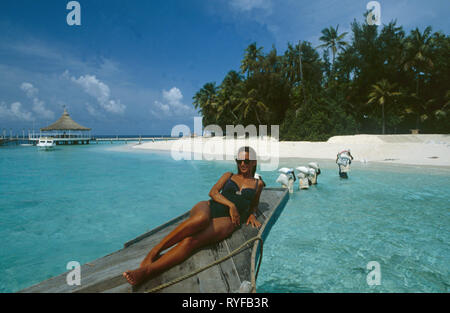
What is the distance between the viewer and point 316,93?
1406 inches

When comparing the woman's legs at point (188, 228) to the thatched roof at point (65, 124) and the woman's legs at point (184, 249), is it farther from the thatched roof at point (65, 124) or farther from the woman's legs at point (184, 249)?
the thatched roof at point (65, 124)

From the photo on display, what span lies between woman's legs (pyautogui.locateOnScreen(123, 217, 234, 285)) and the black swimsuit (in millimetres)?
106

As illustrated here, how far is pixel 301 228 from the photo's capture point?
681cm

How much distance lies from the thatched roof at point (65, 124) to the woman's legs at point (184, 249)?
2539 inches

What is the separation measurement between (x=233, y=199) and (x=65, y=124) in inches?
2637

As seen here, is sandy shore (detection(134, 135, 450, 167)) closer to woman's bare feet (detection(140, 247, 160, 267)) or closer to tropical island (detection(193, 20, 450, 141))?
tropical island (detection(193, 20, 450, 141))

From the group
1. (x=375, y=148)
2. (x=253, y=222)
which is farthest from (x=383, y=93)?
(x=253, y=222)

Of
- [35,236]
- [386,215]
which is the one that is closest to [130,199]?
[35,236]

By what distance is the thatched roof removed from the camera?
5612 centimetres

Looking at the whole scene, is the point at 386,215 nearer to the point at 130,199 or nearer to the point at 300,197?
the point at 300,197

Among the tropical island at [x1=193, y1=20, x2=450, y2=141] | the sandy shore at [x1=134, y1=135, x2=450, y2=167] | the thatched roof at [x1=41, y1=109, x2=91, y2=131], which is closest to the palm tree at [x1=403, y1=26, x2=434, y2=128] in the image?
the tropical island at [x1=193, y1=20, x2=450, y2=141]

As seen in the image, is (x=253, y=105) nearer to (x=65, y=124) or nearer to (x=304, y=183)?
(x=304, y=183)

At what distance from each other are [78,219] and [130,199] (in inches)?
110

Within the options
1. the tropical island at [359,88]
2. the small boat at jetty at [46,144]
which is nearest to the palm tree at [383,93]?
the tropical island at [359,88]
